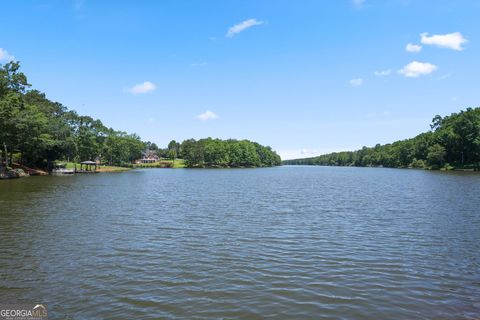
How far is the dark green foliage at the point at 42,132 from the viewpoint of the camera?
62250 millimetres

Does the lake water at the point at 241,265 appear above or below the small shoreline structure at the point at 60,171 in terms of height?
below

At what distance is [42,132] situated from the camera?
86.8m

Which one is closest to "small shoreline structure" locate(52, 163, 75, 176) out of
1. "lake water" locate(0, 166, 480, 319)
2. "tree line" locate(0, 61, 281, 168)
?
"tree line" locate(0, 61, 281, 168)

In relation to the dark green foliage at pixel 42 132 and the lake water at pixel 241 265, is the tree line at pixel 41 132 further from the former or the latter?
the lake water at pixel 241 265

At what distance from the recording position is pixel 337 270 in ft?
43.8

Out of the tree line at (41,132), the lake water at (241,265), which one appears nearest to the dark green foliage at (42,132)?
the tree line at (41,132)

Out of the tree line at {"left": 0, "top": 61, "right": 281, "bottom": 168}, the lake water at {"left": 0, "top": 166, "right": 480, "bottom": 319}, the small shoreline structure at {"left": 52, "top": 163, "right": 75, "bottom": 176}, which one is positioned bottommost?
the lake water at {"left": 0, "top": 166, "right": 480, "bottom": 319}

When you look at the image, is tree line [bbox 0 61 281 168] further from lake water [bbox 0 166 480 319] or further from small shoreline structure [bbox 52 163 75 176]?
lake water [bbox 0 166 480 319]

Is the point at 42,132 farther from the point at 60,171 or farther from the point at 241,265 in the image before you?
the point at 241,265

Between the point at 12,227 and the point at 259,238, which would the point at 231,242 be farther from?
the point at 12,227

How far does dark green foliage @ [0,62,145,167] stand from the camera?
6225 centimetres

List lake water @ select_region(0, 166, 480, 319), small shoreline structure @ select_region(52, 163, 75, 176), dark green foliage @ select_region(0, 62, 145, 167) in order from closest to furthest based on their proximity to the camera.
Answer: lake water @ select_region(0, 166, 480, 319), dark green foliage @ select_region(0, 62, 145, 167), small shoreline structure @ select_region(52, 163, 75, 176)

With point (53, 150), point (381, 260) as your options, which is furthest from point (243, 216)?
point (53, 150)

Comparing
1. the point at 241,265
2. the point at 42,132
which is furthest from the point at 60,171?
the point at 241,265
